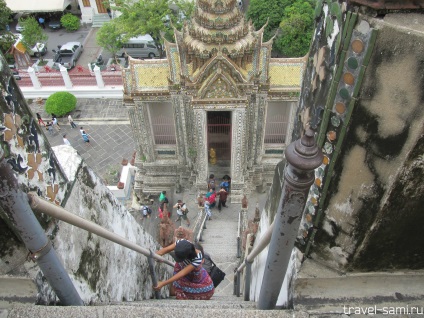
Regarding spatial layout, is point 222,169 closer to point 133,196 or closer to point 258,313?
point 133,196

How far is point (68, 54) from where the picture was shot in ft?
83.5

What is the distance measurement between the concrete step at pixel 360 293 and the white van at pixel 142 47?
22422 mm

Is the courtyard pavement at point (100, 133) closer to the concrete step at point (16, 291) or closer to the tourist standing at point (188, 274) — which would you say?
the tourist standing at point (188, 274)

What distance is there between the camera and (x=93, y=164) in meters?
17.7

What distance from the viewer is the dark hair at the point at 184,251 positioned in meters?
6.11

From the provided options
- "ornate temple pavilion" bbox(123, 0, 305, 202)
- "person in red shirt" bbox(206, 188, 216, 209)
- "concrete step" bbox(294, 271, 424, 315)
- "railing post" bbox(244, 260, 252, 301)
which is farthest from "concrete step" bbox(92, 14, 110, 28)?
"concrete step" bbox(294, 271, 424, 315)

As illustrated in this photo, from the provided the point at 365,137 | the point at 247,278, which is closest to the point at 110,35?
the point at 247,278

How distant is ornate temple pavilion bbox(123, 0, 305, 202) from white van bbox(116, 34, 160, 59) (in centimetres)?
1160

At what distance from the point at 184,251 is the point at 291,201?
3.71 meters

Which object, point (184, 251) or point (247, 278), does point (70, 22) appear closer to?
point (184, 251)

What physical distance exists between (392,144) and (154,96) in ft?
33.5

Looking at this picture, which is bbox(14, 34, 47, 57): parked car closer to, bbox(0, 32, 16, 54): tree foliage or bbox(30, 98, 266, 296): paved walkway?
bbox(0, 32, 16, 54): tree foliage

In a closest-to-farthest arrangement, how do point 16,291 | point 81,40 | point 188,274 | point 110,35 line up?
1. point 16,291
2. point 188,274
3. point 110,35
4. point 81,40

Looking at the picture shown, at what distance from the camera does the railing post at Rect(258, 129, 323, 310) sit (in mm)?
2410
